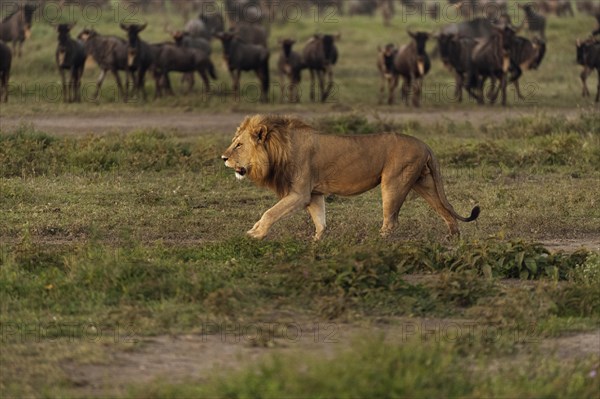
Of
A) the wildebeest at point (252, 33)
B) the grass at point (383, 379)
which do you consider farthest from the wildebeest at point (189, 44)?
the grass at point (383, 379)

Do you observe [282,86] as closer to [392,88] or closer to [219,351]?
[392,88]

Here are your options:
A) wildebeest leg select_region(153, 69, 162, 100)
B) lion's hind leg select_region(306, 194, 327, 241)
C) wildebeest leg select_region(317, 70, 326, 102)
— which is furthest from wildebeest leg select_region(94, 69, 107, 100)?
lion's hind leg select_region(306, 194, 327, 241)

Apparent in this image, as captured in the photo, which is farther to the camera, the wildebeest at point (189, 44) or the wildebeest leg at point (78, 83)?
the wildebeest at point (189, 44)

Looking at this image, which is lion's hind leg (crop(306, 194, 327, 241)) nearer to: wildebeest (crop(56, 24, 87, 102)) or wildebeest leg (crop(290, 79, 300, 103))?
wildebeest (crop(56, 24, 87, 102))

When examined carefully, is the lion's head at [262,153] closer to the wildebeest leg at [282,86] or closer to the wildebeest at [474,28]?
the wildebeest leg at [282,86]

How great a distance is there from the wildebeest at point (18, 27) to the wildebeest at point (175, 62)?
14.9 feet

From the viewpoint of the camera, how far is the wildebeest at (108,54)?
77.3 ft

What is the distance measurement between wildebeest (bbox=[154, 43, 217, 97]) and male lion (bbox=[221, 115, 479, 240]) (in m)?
14.0

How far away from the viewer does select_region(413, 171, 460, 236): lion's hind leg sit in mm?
10227

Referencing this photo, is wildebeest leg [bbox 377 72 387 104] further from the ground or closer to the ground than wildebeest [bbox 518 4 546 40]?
closer to the ground

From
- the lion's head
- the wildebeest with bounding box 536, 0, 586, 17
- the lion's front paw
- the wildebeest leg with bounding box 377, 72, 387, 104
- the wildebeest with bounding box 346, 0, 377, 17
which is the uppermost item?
the lion's head

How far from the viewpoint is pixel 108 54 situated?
23656 mm

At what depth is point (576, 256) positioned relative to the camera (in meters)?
9.01

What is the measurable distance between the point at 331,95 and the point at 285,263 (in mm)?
16007
